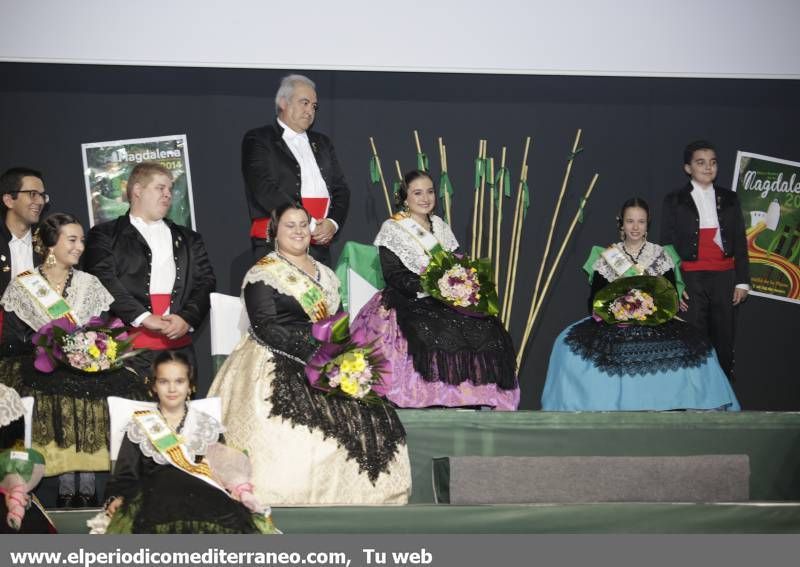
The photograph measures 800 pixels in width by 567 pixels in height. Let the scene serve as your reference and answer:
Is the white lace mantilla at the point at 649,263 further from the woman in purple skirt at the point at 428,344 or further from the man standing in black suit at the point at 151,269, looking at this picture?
the man standing in black suit at the point at 151,269

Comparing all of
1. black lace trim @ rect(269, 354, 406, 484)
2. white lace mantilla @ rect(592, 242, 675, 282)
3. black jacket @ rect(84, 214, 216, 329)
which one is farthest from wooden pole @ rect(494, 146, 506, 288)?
black lace trim @ rect(269, 354, 406, 484)

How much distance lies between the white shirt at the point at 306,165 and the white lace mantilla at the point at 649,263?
1.39 meters

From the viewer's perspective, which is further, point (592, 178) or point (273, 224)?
point (592, 178)

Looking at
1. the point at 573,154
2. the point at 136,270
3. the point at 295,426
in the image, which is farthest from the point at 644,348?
the point at 136,270

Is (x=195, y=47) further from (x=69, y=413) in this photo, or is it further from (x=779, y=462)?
(x=779, y=462)

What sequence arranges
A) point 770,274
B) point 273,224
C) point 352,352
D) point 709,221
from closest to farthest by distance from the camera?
point 352,352, point 273,224, point 709,221, point 770,274

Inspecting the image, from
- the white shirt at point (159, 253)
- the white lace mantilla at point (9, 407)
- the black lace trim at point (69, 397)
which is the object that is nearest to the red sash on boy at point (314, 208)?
the white shirt at point (159, 253)

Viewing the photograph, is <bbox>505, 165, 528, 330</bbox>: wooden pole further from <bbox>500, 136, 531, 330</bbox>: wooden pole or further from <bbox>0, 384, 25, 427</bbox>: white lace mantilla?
<bbox>0, 384, 25, 427</bbox>: white lace mantilla

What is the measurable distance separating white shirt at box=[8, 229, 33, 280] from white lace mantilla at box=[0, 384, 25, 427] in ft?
3.48

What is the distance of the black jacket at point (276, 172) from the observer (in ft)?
16.7

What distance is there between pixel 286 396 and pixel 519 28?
225 centimetres

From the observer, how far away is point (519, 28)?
5.31m

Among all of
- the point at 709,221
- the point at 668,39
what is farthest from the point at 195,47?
the point at 709,221

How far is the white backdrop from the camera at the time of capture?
16.8 ft
